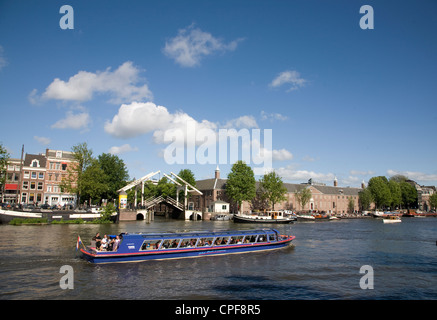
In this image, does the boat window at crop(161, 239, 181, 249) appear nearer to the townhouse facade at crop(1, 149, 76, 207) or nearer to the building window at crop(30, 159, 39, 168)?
the townhouse facade at crop(1, 149, 76, 207)

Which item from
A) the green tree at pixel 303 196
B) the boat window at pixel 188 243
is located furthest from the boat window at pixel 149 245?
the green tree at pixel 303 196

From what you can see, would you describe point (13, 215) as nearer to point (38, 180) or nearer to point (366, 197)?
point (38, 180)

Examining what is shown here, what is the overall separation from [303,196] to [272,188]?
20.8m

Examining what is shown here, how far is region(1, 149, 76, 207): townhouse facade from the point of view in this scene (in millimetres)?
80688

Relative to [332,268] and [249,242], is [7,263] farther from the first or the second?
[332,268]

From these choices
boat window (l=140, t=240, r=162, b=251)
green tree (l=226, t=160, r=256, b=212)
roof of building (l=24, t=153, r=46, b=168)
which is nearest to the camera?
boat window (l=140, t=240, r=162, b=251)

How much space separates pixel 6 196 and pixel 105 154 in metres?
28.1

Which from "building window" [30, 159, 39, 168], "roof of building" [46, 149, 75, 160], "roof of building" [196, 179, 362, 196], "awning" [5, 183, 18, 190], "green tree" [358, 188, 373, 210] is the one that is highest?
"roof of building" [46, 149, 75, 160]

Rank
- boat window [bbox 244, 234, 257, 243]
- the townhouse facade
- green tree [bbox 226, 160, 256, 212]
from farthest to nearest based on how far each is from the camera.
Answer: green tree [bbox 226, 160, 256, 212]
the townhouse facade
boat window [bbox 244, 234, 257, 243]

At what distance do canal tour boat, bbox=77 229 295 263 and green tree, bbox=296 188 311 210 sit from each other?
3651 inches

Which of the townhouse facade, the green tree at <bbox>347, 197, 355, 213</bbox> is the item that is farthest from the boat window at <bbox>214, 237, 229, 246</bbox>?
the green tree at <bbox>347, 197, 355, 213</bbox>

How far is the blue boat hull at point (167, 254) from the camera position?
89.9 feet
